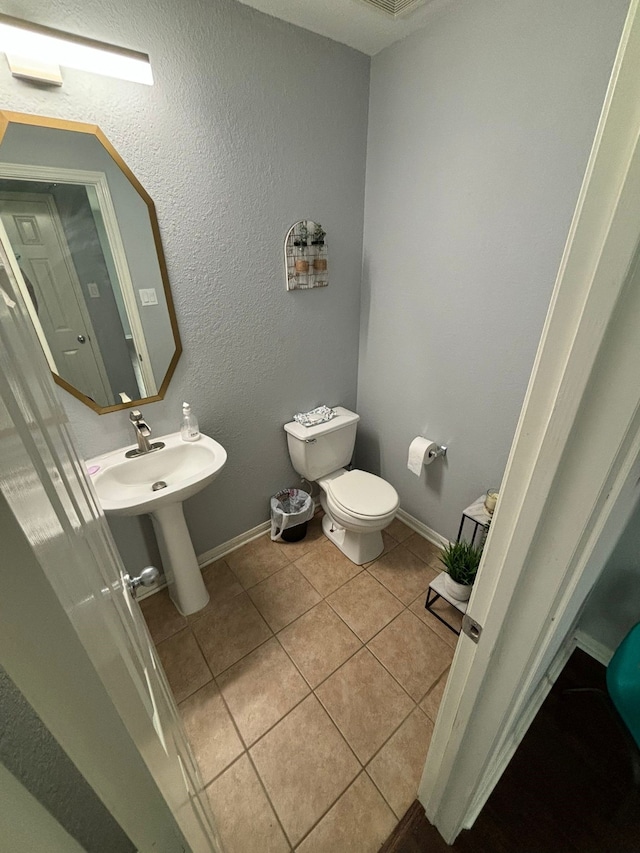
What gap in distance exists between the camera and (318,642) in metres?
1.52

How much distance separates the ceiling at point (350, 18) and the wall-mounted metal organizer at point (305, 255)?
2.15ft

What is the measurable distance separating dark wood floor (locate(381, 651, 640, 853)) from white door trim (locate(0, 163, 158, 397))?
179cm

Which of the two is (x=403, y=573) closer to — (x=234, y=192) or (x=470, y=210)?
(x=470, y=210)

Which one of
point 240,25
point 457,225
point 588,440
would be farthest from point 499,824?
point 240,25

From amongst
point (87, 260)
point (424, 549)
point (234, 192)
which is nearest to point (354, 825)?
point (424, 549)

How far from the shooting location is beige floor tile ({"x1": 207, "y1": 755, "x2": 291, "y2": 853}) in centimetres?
101

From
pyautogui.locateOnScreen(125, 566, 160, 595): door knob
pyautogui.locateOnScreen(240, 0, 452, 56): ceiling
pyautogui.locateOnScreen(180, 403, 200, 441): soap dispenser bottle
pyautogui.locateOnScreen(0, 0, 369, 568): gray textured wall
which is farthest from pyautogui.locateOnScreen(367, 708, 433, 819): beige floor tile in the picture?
pyautogui.locateOnScreen(240, 0, 452, 56): ceiling

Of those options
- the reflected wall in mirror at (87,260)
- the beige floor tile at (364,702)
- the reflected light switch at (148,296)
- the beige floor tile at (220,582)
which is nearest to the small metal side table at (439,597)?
the beige floor tile at (364,702)

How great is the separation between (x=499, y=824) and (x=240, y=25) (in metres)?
2.75

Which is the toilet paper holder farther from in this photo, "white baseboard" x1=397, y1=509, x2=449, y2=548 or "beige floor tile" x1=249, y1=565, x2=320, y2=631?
"beige floor tile" x1=249, y1=565, x2=320, y2=631

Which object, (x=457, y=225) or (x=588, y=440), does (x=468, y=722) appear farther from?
(x=457, y=225)

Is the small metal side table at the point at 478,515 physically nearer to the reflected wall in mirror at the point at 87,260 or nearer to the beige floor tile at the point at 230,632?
the beige floor tile at the point at 230,632

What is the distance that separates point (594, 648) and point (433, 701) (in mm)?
728

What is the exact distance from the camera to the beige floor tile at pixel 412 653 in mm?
1390
